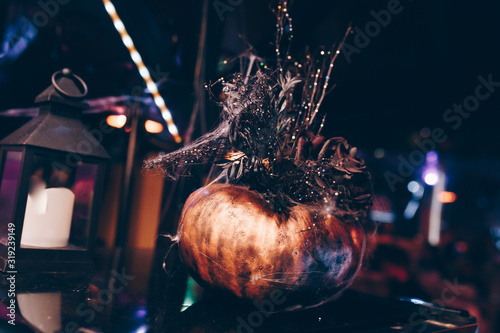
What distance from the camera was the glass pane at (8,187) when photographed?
749 mm

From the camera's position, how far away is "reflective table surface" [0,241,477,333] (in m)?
0.49

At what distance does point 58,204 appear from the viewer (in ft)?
2.72

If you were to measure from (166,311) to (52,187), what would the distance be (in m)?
0.45

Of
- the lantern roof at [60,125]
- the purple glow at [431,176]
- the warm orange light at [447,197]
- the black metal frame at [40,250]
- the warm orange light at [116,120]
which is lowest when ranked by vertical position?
the black metal frame at [40,250]

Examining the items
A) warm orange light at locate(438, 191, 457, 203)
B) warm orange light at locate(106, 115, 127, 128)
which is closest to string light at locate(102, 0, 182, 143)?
warm orange light at locate(106, 115, 127, 128)

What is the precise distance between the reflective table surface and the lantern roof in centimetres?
27

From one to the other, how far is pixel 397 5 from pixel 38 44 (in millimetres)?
1300

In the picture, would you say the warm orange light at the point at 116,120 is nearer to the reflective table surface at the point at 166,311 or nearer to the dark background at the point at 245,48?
the dark background at the point at 245,48

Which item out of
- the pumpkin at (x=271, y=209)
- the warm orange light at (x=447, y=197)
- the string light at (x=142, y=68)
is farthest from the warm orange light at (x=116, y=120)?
the warm orange light at (x=447, y=197)

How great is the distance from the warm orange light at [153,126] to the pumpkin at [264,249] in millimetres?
868

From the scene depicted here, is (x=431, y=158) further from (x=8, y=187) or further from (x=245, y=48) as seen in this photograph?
(x=8, y=187)

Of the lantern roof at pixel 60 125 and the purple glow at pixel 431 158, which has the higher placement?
the purple glow at pixel 431 158

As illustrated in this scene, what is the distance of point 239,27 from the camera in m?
1.56

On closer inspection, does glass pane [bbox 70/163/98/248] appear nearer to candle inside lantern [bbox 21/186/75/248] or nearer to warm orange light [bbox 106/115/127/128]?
candle inside lantern [bbox 21/186/75/248]
